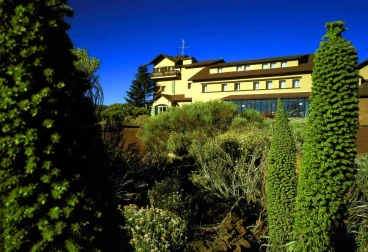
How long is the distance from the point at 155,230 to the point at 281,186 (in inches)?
74.7

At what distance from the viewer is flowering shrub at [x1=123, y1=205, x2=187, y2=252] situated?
399 centimetres

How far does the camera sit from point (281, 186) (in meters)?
4.26

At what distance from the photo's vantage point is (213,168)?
710 cm

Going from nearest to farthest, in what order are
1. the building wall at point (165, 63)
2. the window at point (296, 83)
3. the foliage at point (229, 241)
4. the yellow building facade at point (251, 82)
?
the foliage at point (229, 241)
the yellow building facade at point (251, 82)
the window at point (296, 83)
the building wall at point (165, 63)

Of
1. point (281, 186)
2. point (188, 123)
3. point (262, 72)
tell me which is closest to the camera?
point (281, 186)

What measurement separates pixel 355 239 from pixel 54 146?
4607mm

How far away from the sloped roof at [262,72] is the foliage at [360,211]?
69.2 feet

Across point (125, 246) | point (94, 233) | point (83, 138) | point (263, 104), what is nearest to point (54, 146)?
point (83, 138)

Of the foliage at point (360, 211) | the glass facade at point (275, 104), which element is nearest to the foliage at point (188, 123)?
Answer: the foliage at point (360, 211)

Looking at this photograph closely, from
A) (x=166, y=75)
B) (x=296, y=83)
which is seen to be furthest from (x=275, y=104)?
(x=166, y=75)

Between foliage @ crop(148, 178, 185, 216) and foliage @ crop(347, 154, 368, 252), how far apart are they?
9.53 feet

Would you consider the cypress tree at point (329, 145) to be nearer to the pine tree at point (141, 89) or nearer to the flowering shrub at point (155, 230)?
the flowering shrub at point (155, 230)

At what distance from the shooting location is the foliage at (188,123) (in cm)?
1141

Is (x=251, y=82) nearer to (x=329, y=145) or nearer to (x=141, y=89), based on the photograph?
(x=141, y=89)
